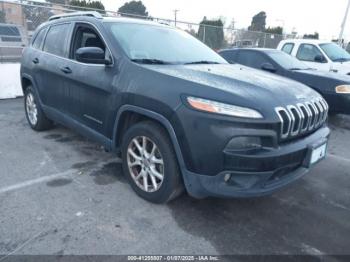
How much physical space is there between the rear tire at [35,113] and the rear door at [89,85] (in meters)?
1.15

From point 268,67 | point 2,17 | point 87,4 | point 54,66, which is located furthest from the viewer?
point 87,4

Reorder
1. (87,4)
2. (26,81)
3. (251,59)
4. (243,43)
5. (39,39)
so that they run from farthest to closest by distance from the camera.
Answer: (243,43) → (87,4) → (251,59) → (26,81) → (39,39)

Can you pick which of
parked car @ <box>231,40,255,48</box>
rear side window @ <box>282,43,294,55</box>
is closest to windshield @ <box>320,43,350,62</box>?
rear side window @ <box>282,43,294,55</box>

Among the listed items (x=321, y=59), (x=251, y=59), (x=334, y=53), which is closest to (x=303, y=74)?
(x=251, y=59)

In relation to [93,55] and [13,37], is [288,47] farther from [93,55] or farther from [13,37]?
[13,37]

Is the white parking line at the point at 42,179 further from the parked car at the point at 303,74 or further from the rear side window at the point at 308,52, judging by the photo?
the rear side window at the point at 308,52

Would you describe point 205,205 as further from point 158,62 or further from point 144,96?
point 158,62

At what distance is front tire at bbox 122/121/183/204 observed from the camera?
9.37 feet

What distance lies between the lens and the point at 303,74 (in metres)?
6.67

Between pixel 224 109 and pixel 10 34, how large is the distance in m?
10.2

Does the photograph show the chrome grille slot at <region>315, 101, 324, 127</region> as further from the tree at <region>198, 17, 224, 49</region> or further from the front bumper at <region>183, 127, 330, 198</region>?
the tree at <region>198, 17, 224, 49</region>

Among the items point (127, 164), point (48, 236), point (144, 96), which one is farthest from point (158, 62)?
point (48, 236)

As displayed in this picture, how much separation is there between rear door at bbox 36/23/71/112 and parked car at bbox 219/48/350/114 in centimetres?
282

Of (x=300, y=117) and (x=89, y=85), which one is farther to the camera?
(x=89, y=85)
